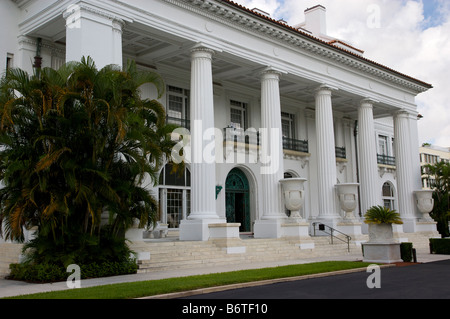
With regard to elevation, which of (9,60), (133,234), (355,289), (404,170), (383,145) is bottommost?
(355,289)

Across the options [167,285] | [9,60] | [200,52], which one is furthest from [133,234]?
[9,60]

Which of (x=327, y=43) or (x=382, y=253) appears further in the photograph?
(x=327, y=43)

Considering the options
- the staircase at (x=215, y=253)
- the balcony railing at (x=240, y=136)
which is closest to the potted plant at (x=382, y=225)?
the staircase at (x=215, y=253)

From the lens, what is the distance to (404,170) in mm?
30359

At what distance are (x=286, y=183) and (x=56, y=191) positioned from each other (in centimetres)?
1170

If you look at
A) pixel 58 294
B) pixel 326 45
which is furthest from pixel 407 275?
pixel 326 45

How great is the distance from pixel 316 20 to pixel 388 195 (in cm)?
1416

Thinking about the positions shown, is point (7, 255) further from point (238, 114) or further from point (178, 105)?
point (238, 114)

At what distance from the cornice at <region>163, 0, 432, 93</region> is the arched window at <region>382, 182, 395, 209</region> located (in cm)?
903

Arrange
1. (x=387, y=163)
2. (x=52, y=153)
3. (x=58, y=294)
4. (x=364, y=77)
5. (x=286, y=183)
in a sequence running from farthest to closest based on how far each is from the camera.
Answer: (x=387, y=163) < (x=364, y=77) < (x=286, y=183) < (x=52, y=153) < (x=58, y=294)

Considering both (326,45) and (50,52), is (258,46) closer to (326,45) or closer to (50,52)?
(326,45)

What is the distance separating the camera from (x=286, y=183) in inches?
845

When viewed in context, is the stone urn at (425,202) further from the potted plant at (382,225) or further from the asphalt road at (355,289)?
the asphalt road at (355,289)
